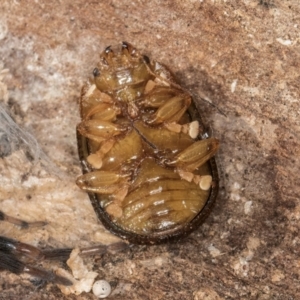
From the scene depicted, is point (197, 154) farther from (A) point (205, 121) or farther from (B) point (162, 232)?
(B) point (162, 232)

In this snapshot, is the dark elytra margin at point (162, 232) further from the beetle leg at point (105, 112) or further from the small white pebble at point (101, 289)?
the small white pebble at point (101, 289)

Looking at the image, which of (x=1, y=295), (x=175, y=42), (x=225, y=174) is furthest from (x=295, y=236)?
(x=1, y=295)

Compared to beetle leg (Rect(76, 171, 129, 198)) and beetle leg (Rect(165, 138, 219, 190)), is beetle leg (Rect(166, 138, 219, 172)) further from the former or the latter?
beetle leg (Rect(76, 171, 129, 198))

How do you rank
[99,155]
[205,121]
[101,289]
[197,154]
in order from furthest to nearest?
[205,121] < [99,155] < [197,154] < [101,289]

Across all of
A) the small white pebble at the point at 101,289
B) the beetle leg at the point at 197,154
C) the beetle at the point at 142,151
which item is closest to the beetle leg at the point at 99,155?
the beetle at the point at 142,151

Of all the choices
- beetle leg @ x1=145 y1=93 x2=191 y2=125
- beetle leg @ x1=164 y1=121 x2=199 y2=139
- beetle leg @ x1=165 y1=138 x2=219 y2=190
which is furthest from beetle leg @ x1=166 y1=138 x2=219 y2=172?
beetle leg @ x1=145 y1=93 x2=191 y2=125

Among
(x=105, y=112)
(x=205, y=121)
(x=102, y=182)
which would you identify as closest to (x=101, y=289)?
(x=102, y=182)
